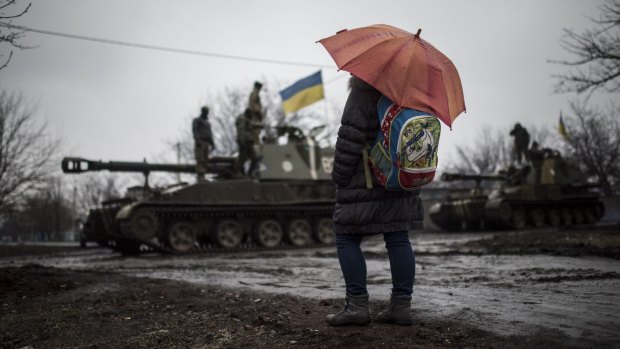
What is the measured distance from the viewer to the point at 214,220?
52.3ft

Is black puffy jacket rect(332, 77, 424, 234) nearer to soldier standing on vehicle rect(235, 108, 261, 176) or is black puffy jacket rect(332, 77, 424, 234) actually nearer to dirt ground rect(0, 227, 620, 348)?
dirt ground rect(0, 227, 620, 348)

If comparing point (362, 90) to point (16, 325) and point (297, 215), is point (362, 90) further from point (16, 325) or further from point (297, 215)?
point (297, 215)

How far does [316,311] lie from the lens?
4.11 meters

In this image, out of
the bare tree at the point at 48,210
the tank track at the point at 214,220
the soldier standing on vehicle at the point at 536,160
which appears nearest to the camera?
the tank track at the point at 214,220

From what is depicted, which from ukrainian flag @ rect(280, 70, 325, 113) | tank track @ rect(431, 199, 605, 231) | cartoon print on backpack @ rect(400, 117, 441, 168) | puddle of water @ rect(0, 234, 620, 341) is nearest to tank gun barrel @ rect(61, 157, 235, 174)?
ukrainian flag @ rect(280, 70, 325, 113)

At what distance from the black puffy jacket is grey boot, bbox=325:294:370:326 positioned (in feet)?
1.45

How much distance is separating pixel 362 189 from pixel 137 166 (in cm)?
1373

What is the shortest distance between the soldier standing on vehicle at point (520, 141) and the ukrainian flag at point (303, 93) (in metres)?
8.33

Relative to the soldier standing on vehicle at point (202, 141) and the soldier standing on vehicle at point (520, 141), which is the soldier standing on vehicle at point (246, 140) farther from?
the soldier standing on vehicle at point (520, 141)

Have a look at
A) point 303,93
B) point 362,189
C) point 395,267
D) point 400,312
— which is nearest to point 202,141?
point 303,93

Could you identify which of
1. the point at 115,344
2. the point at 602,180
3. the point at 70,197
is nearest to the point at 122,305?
the point at 115,344

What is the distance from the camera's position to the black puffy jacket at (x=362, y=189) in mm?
3543

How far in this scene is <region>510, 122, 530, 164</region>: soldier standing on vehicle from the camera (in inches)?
902

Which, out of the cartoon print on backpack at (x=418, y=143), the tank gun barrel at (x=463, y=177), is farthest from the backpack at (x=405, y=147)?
the tank gun barrel at (x=463, y=177)
